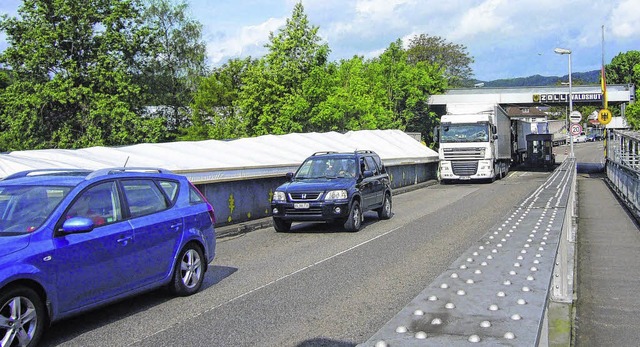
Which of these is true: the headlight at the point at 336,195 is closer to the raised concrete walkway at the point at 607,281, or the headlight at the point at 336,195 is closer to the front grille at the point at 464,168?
the raised concrete walkway at the point at 607,281

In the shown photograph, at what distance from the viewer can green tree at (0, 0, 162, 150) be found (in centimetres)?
4025

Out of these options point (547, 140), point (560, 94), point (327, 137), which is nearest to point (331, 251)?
point (327, 137)

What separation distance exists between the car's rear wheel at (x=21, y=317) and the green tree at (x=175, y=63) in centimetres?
4857

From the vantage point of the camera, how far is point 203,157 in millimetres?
19203

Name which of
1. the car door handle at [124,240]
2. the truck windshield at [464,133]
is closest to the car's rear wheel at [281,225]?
the car door handle at [124,240]

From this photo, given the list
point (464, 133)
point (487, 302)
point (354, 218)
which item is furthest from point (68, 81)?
point (487, 302)

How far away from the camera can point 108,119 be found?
41.1 m

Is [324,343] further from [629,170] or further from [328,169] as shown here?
[629,170]

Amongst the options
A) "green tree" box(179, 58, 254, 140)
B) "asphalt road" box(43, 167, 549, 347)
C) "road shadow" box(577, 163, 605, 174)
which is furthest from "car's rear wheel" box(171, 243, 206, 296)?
"green tree" box(179, 58, 254, 140)

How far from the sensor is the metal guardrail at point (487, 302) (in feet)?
9.41

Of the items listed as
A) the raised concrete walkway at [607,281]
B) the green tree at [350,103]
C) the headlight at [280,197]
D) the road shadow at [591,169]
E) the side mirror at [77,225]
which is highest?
the green tree at [350,103]

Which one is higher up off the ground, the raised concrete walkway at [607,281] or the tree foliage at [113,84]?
the tree foliage at [113,84]

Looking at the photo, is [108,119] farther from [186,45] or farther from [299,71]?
[186,45]

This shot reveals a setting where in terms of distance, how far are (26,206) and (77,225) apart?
74 centimetres
